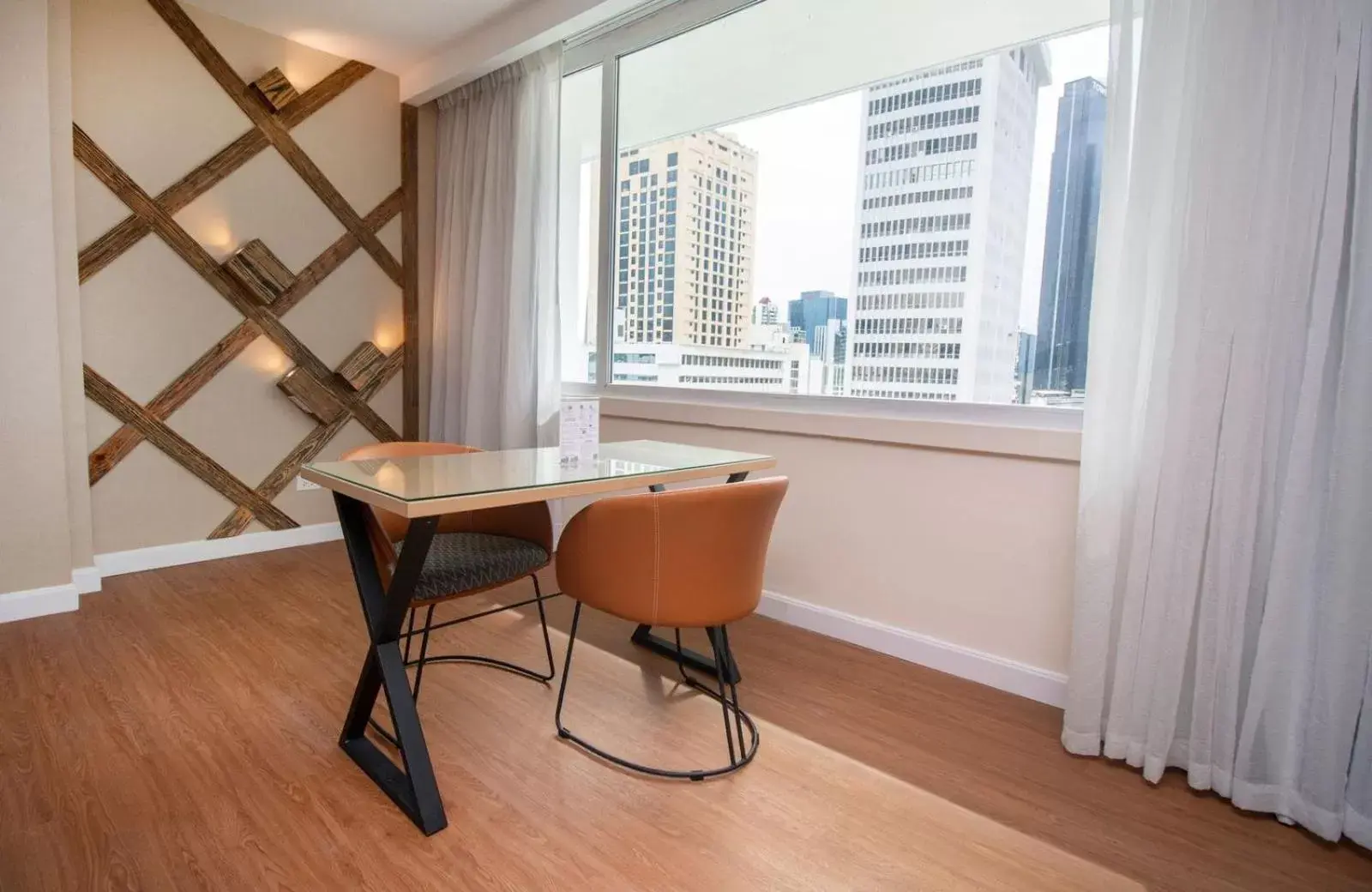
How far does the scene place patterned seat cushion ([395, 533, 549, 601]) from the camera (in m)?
1.89

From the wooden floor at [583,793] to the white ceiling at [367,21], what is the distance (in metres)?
2.83

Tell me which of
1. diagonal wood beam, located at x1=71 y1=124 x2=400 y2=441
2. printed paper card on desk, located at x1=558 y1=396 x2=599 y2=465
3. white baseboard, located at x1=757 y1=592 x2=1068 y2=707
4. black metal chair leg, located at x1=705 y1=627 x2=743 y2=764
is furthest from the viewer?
diagonal wood beam, located at x1=71 y1=124 x2=400 y2=441

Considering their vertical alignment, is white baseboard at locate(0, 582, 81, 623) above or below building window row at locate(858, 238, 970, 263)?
below

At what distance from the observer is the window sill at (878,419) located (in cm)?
224

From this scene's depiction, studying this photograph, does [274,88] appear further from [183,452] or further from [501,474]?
[501,474]

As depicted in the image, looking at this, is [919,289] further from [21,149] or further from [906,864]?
[21,149]

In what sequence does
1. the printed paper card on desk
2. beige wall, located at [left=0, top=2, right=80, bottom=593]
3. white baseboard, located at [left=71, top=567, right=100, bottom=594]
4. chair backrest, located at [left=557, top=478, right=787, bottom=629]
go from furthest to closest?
1. white baseboard, located at [left=71, top=567, right=100, bottom=594]
2. beige wall, located at [left=0, top=2, right=80, bottom=593]
3. the printed paper card on desk
4. chair backrest, located at [left=557, top=478, right=787, bottom=629]

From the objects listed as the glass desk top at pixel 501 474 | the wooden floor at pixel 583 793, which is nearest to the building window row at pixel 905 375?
the glass desk top at pixel 501 474

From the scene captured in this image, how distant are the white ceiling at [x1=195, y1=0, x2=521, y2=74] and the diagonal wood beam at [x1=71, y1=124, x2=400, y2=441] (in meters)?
0.88

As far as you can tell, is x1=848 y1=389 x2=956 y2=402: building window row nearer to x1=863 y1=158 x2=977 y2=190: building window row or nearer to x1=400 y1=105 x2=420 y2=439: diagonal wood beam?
x1=863 y1=158 x2=977 y2=190: building window row

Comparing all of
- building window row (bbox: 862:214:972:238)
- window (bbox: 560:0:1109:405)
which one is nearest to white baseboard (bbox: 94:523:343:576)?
window (bbox: 560:0:1109:405)

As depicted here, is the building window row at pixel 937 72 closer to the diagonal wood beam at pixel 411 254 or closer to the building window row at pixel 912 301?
the building window row at pixel 912 301

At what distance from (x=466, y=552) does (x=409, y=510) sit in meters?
0.69

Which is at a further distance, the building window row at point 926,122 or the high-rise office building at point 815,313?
the high-rise office building at point 815,313
